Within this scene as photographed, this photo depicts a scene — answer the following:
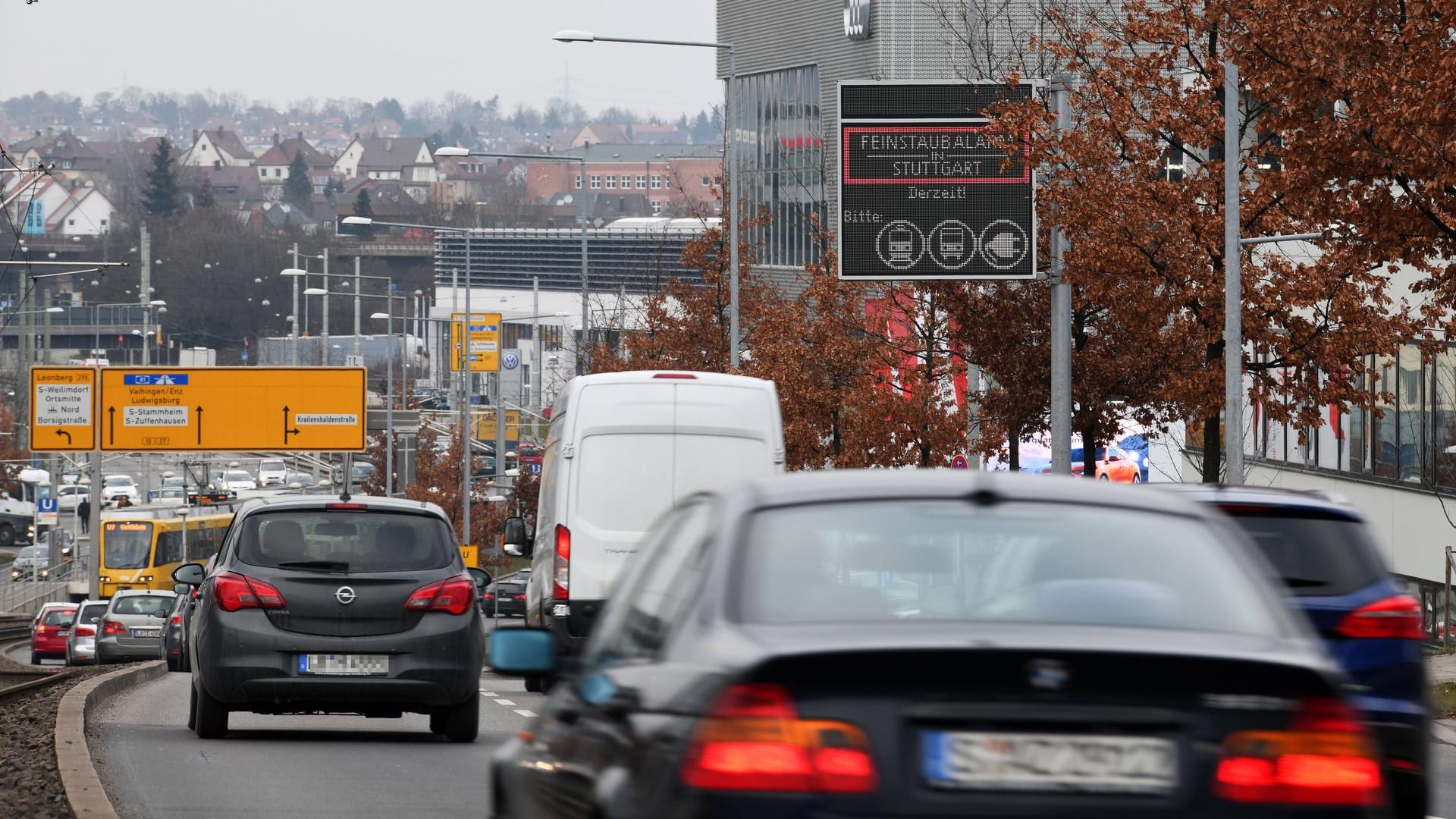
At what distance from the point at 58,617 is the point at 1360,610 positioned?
4547 centimetres

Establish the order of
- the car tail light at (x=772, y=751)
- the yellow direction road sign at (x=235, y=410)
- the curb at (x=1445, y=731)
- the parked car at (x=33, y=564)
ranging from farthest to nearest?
the parked car at (x=33, y=564) < the yellow direction road sign at (x=235, y=410) < the curb at (x=1445, y=731) < the car tail light at (x=772, y=751)

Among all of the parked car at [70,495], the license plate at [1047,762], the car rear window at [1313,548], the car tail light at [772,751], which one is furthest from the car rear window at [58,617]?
the parked car at [70,495]

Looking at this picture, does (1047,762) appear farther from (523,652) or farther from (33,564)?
(33,564)

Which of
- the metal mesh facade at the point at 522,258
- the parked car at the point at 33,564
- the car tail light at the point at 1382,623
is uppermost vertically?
the metal mesh facade at the point at 522,258

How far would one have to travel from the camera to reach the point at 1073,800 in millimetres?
4617

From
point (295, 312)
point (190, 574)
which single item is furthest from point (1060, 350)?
point (295, 312)

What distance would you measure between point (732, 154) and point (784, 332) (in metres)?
4.20

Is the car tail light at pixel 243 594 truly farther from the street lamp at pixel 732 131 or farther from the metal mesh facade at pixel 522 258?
the metal mesh facade at pixel 522 258

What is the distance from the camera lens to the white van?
1772 cm

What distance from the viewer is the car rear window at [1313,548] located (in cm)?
990

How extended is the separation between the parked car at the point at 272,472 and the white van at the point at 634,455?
313 ft

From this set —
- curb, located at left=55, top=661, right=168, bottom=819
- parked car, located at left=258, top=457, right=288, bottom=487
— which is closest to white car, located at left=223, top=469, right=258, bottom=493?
parked car, located at left=258, top=457, right=288, bottom=487

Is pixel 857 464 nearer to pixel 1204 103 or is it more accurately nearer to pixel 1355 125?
pixel 1204 103

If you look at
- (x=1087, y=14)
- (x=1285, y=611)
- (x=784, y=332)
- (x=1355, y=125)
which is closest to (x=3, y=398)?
(x=784, y=332)
